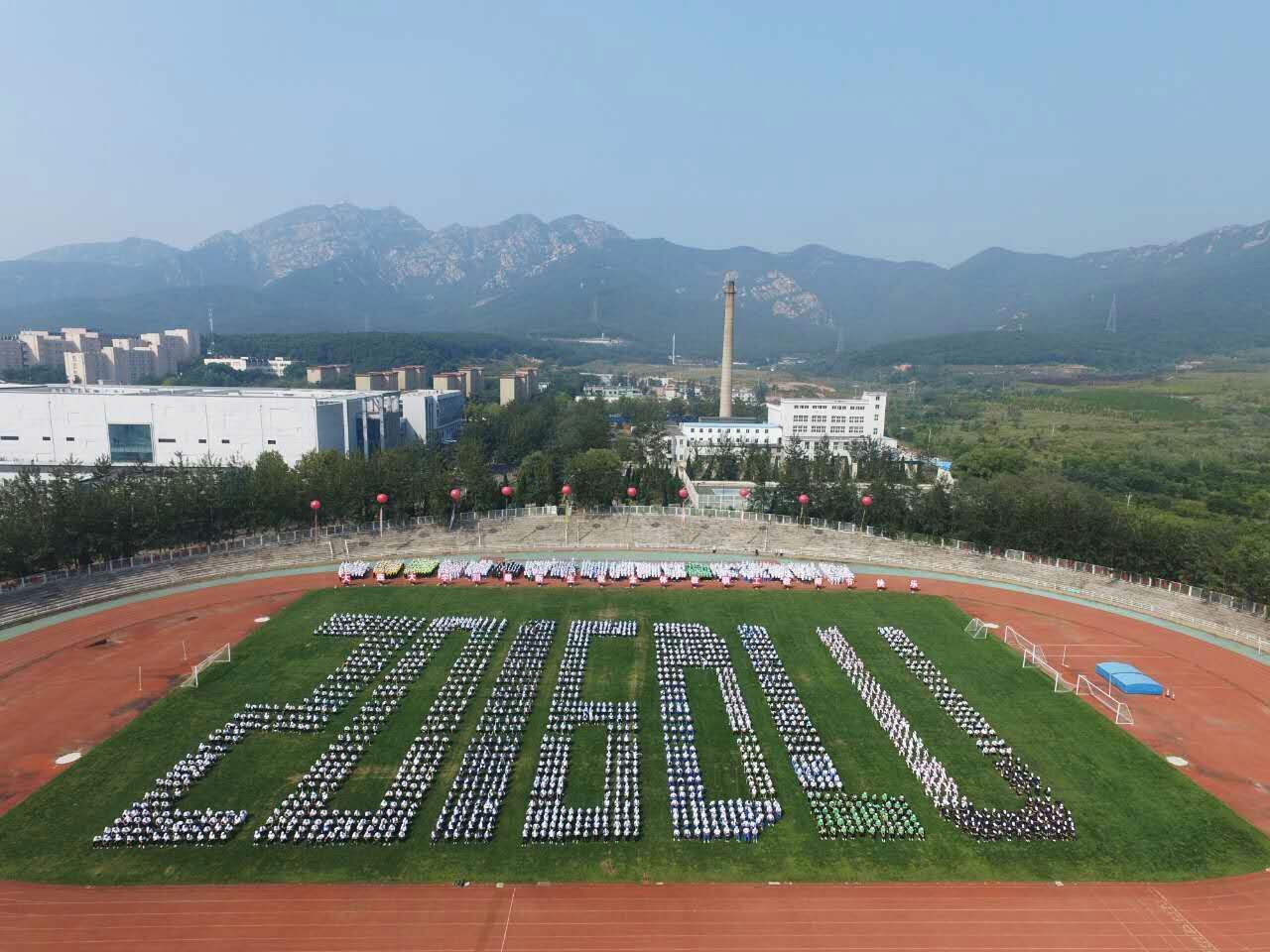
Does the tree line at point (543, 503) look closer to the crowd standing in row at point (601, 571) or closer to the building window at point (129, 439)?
the building window at point (129, 439)

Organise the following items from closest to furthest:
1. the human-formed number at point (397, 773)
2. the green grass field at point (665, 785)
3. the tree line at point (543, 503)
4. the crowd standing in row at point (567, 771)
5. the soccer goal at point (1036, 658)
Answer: the green grass field at point (665, 785)
the human-formed number at point (397, 773)
the crowd standing in row at point (567, 771)
the soccer goal at point (1036, 658)
the tree line at point (543, 503)

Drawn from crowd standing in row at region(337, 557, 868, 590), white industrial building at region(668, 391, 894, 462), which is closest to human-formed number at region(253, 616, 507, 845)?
crowd standing in row at region(337, 557, 868, 590)

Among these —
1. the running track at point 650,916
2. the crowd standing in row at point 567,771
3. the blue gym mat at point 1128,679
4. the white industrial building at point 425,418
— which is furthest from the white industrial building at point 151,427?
the blue gym mat at point 1128,679

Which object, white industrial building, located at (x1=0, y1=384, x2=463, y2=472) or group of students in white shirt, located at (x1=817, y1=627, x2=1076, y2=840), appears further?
white industrial building, located at (x1=0, y1=384, x2=463, y2=472)

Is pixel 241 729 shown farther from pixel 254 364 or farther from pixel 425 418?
pixel 254 364

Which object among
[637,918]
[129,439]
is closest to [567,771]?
[637,918]

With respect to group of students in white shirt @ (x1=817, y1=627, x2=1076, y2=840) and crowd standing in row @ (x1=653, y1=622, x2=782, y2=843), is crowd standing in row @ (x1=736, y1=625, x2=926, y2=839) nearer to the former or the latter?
crowd standing in row @ (x1=653, y1=622, x2=782, y2=843)
